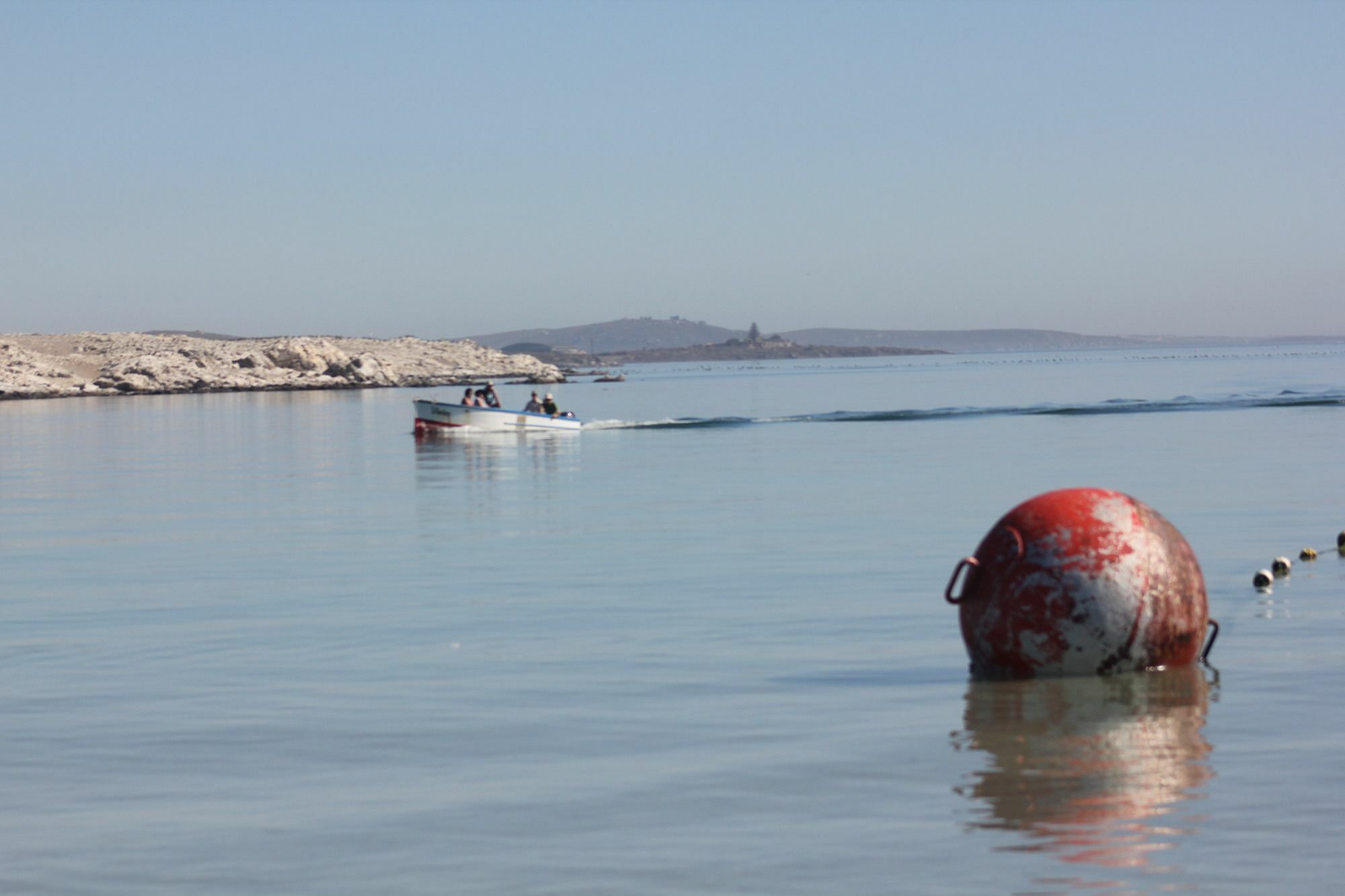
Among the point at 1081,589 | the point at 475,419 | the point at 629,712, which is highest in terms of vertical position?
the point at 1081,589

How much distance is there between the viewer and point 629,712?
1166cm

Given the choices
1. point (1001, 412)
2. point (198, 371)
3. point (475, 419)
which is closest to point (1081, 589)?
point (475, 419)

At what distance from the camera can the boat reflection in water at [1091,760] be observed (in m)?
8.36

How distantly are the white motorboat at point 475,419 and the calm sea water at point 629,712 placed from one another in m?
32.8

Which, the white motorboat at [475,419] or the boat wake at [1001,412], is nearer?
the white motorboat at [475,419]

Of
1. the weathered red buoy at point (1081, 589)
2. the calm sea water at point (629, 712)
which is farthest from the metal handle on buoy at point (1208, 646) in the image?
the weathered red buoy at point (1081, 589)

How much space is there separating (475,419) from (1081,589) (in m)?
52.8

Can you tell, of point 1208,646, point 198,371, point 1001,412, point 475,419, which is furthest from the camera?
point 198,371

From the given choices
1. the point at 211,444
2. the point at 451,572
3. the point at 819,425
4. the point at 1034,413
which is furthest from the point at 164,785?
the point at 1034,413

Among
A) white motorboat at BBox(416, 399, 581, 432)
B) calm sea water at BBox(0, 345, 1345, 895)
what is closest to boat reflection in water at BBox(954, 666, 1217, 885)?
calm sea water at BBox(0, 345, 1345, 895)

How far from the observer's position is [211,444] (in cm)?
5534

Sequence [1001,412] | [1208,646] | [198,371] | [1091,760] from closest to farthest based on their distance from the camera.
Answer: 1. [1091,760]
2. [1208,646]
3. [1001,412]
4. [198,371]

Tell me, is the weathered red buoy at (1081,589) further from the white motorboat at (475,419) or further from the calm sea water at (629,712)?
the white motorboat at (475,419)

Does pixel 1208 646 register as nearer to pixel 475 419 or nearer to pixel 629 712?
pixel 629 712
